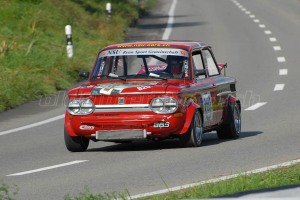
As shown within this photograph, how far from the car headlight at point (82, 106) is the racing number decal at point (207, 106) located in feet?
4.92

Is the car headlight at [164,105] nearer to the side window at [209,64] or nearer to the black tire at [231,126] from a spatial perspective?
the side window at [209,64]

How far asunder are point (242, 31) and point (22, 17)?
11.1m

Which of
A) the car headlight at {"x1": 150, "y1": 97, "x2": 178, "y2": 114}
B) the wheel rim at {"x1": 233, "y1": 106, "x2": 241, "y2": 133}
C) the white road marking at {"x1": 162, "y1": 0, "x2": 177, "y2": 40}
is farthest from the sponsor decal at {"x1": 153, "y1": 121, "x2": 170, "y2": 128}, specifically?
the white road marking at {"x1": 162, "y1": 0, "x2": 177, "y2": 40}

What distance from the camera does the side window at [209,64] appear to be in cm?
1425

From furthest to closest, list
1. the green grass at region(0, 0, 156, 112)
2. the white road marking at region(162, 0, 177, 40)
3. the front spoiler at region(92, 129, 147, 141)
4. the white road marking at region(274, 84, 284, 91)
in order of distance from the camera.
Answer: the white road marking at region(162, 0, 177, 40) < the white road marking at region(274, 84, 284, 91) < the green grass at region(0, 0, 156, 112) < the front spoiler at region(92, 129, 147, 141)

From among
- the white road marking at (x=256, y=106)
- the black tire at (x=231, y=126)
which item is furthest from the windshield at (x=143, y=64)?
the white road marking at (x=256, y=106)

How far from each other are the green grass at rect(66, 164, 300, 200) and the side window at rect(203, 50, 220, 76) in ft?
15.4

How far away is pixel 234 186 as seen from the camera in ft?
27.6

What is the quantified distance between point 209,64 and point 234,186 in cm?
610

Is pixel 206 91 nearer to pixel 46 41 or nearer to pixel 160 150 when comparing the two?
pixel 160 150

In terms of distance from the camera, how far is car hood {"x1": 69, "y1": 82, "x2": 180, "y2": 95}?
495 inches

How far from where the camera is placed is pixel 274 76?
2545 cm

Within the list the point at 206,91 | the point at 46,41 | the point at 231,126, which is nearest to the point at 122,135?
the point at 206,91

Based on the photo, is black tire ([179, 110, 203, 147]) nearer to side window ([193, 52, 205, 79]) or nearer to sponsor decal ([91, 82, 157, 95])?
sponsor decal ([91, 82, 157, 95])
